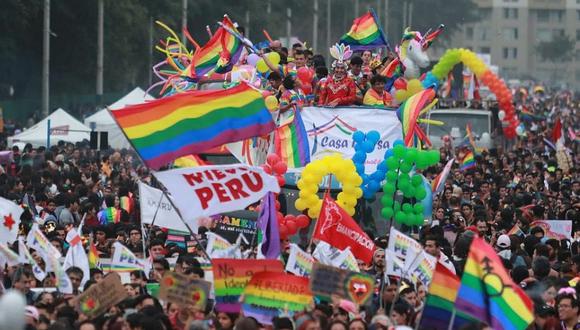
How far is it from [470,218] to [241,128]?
23.6 feet

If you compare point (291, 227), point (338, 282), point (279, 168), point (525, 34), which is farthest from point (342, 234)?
point (525, 34)

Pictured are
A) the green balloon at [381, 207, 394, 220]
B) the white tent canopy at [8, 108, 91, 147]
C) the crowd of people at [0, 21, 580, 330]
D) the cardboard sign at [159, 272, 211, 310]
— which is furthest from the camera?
the white tent canopy at [8, 108, 91, 147]

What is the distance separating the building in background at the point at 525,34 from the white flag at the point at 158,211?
14435cm

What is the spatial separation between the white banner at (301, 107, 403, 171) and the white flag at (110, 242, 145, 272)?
602 centimetres

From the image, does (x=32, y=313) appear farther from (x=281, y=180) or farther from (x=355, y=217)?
(x=355, y=217)

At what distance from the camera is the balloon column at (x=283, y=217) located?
17.2 meters

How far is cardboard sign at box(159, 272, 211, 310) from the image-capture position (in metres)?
11.9

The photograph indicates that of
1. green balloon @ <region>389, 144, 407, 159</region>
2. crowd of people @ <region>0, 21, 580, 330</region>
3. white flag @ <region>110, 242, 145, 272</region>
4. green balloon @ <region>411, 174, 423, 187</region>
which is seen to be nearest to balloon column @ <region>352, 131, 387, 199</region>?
green balloon @ <region>389, 144, 407, 159</region>

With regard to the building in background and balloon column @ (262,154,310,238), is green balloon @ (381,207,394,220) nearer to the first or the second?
balloon column @ (262,154,310,238)

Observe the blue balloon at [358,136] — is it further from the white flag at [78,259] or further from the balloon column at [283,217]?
the white flag at [78,259]

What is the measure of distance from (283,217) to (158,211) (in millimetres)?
1250

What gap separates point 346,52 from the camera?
67.7 ft

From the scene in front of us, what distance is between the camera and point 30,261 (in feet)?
44.5

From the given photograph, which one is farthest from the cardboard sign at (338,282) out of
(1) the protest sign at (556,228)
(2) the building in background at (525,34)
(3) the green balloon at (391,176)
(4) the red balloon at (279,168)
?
(2) the building in background at (525,34)
